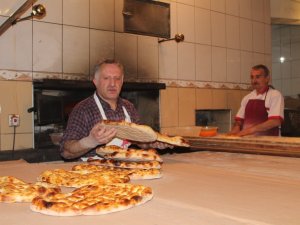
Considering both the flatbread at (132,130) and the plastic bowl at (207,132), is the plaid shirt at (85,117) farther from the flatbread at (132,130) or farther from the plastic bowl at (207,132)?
the plastic bowl at (207,132)

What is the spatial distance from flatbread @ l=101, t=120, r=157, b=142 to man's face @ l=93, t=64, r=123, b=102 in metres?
0.68

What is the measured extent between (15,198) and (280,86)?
6.86 meters

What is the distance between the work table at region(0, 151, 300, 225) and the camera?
1135 millimetres

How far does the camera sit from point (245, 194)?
1.43 meters

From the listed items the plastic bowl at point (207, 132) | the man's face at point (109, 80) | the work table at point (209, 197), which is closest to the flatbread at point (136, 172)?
the work table at point (209, 197)

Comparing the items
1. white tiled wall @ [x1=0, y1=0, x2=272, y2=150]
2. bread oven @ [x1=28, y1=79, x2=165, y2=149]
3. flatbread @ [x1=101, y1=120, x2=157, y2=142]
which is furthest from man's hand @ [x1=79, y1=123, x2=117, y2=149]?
white tiled wall @ [x1=0, y1=0, x2=272, y2=150]

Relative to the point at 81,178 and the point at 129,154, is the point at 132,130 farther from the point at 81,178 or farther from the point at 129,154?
the point at 81,178

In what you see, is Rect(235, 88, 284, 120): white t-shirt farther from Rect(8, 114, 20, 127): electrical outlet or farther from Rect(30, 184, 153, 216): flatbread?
Rect(30, 184, 153, 216): flatbread

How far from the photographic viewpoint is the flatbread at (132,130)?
1819 millimetres

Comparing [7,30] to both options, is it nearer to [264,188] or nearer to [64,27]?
[64,27]

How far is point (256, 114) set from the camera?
4.00 metres

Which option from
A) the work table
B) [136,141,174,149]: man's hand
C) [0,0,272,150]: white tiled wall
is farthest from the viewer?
[0,0,272,150]: white tiled wall

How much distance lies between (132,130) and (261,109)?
2.46 metres

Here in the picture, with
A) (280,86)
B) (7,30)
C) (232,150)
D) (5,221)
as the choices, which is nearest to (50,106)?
(7,30)
